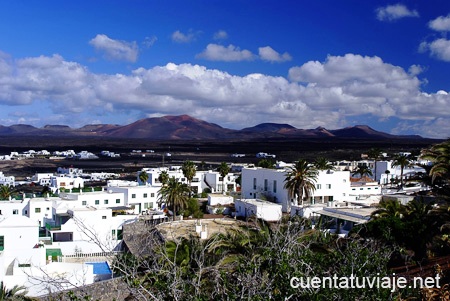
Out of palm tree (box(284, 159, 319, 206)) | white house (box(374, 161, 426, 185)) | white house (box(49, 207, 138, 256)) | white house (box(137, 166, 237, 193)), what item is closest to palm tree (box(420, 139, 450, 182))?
white house (box(49, 207, 138, 256))

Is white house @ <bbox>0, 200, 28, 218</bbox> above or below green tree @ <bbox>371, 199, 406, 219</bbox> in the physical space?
below

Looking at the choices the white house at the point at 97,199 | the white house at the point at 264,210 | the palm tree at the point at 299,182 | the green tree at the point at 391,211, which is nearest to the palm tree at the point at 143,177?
the white house at the point at 97,199

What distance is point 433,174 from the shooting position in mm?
17469

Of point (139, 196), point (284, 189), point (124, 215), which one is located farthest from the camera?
point (139, 196)

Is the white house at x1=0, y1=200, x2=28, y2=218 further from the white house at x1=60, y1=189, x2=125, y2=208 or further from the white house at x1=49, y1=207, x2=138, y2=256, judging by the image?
the white house at x1=49, y1=207, x2=138, y2=256

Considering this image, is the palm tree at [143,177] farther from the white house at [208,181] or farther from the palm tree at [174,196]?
the palm tree at [174,196]

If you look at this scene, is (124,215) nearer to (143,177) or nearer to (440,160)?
(143,177)

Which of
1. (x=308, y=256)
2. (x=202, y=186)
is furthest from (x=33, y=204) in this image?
(x=308, y=256)

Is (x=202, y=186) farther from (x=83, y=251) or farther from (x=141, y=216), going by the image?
(x=83, y=251)

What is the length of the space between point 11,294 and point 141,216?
20.5m

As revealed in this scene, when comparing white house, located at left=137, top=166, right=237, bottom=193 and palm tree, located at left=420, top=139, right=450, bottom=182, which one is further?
white house, located at left=137, top=166, right=237, bottom=193

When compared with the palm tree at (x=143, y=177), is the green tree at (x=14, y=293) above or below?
below

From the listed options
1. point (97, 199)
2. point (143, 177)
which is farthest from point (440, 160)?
point (143, 177)

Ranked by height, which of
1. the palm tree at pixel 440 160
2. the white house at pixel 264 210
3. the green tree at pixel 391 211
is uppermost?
the palm tree at pixel 440 160
